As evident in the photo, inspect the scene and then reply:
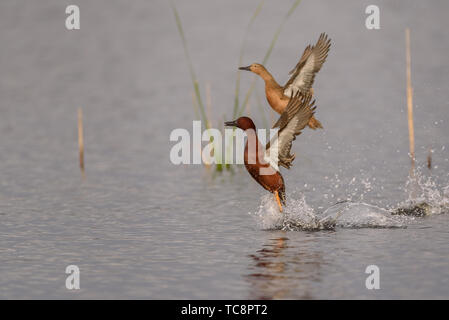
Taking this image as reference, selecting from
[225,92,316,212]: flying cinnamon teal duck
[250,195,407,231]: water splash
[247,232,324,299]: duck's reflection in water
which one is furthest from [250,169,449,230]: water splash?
[225,92,316,212]: flying cinnamon teal duck

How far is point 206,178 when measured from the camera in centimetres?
2038

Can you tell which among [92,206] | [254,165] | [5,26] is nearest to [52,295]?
[254,165]

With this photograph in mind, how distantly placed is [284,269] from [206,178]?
8624 millimetres

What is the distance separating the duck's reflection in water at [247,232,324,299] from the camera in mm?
10805

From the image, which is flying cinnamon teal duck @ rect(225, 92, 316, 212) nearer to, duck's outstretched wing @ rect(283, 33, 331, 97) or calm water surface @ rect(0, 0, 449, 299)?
duck's outstretched wing @ rect(283, 33, 331, 97)

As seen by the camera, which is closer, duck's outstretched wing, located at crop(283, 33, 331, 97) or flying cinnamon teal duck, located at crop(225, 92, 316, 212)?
flying cinnamon teal duck, located at crop(225, 92, 316, 212)

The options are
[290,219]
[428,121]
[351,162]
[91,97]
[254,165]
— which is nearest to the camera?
[254,165]

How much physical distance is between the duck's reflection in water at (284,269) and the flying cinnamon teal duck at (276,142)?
91 cm

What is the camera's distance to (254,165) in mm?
13133

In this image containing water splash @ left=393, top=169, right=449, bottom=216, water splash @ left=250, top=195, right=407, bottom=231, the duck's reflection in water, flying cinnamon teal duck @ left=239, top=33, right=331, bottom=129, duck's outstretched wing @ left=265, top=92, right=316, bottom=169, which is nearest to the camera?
the duck's reflection in water

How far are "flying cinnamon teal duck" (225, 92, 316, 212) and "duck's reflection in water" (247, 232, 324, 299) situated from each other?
3.00ft

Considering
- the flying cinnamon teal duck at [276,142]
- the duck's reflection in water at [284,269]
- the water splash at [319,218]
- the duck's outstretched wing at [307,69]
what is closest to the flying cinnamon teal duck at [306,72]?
the duck's outstretched wing at [307,69]

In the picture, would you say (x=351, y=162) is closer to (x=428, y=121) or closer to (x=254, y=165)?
(x=428, y=121)
